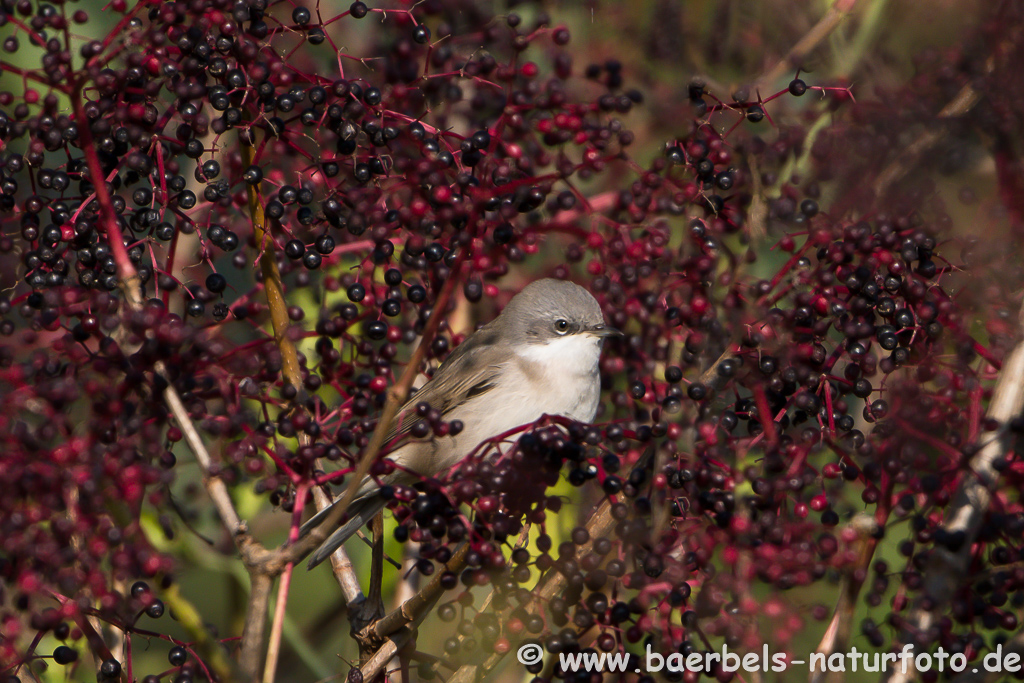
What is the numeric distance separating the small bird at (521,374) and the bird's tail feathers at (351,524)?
0.71 metres

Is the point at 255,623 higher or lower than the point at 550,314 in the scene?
lower

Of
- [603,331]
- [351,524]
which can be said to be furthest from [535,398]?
[351,524]

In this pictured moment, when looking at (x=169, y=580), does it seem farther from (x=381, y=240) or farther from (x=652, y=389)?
(x=652, y=389)

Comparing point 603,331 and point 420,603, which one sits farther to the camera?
point 603,331

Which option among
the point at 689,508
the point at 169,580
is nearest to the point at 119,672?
the point at 169,580

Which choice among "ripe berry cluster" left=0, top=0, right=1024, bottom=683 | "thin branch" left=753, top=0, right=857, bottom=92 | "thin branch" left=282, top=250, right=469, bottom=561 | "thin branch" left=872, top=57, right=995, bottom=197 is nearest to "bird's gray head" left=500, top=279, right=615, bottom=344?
"ripe berry cluster" left=0, top=0, right=1024, bottom=683

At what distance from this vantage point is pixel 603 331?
4664 mm

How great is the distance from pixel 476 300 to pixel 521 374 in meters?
1.68

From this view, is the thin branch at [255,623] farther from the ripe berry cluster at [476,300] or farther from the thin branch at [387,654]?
the thin branch at [387,654]

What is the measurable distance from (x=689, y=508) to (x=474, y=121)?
2240 millimetres

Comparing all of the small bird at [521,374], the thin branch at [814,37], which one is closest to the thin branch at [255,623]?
the small bird at [521,374]

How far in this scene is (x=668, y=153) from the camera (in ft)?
12.1

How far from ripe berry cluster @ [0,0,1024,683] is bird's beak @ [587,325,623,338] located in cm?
46

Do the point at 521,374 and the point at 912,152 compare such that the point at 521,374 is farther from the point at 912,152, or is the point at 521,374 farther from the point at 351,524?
the point at 912,152
